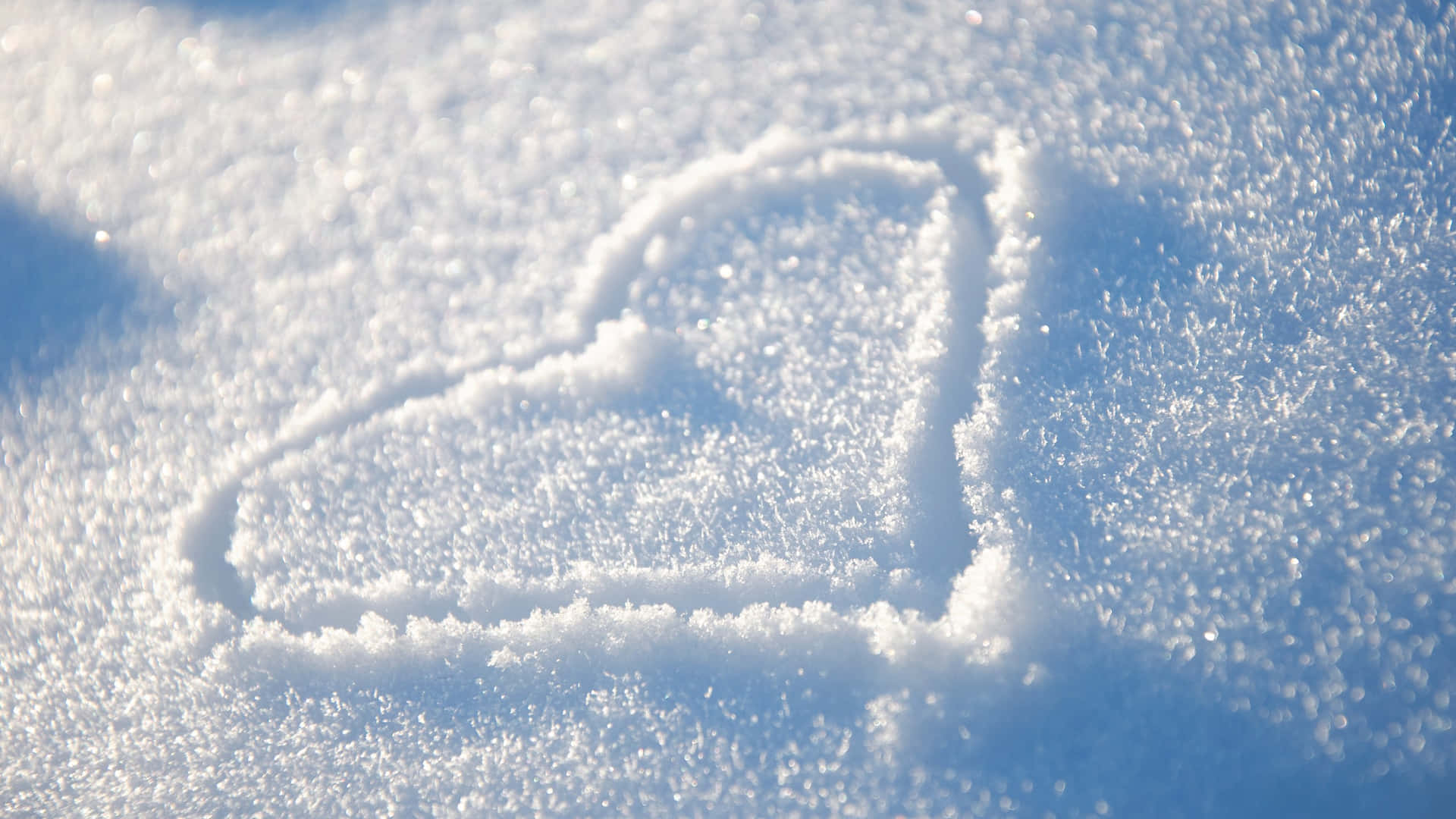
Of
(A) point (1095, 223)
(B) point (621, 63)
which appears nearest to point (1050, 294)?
(A) point (1095, 223)

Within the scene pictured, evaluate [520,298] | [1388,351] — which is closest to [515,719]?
[520,298]

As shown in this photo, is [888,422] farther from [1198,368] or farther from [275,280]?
[275,280]

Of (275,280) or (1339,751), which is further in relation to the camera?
(275,280)

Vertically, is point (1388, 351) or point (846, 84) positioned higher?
point (846, 84)

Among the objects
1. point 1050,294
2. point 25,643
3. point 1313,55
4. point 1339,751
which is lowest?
point 1339,751
